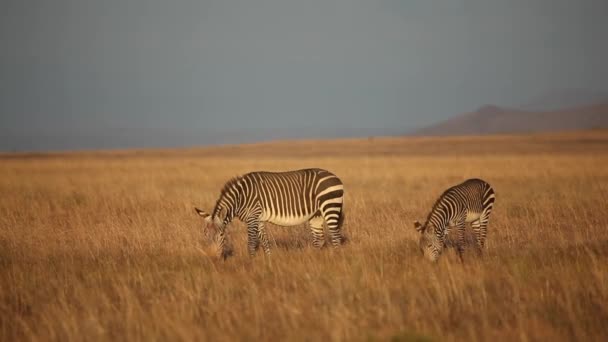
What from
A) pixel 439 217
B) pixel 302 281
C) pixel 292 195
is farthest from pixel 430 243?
pixel 292 195

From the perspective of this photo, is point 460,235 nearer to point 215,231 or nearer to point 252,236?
point 252,236

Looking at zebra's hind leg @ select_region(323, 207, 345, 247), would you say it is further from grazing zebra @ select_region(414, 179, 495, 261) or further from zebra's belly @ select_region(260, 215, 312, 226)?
grazing zebra @ select_region(414, 179, 495, 261)

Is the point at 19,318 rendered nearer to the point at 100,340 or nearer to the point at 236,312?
the point at 100,340

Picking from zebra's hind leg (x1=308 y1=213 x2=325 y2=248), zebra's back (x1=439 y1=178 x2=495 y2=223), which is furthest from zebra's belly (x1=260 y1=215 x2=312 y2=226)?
zebra's back (x1=439 y1=178 x2=495 y2=223)

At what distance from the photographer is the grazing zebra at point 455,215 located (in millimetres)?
7590

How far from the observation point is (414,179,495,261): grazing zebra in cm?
759

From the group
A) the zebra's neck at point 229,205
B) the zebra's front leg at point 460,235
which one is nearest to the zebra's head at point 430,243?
the zebra's front leg at point 460,235

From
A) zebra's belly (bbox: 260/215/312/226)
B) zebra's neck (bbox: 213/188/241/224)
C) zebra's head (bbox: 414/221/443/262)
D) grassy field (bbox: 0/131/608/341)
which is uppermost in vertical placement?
zebra's neck (bbox: 213/188/241/224)

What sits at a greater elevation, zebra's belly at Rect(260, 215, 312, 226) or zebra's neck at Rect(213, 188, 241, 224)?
zebra's neck at Rect(213, 188, 241, 224)

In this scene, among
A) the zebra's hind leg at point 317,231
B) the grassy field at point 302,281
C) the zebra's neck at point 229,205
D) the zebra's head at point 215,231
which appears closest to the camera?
the grassy field at point 302,281

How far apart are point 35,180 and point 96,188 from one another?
4.68 meters

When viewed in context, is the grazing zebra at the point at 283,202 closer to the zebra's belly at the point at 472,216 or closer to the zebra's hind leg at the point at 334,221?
the zebra's hind leg at the point at 334,221

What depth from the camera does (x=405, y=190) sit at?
19.0m

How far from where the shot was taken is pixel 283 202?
894 centimetres
